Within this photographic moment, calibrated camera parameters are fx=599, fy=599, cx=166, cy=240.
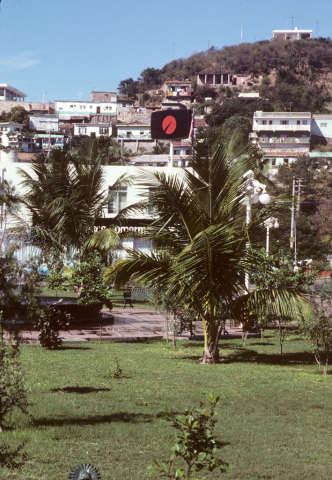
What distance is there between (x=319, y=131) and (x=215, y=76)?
49.2m

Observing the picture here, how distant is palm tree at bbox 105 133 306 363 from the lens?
36.3 feet

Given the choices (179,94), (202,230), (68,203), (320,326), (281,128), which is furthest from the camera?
(179,94)

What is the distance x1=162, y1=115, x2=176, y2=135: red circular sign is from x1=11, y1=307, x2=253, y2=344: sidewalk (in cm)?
2183

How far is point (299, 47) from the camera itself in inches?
6176

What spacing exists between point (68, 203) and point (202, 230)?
989 centimetres

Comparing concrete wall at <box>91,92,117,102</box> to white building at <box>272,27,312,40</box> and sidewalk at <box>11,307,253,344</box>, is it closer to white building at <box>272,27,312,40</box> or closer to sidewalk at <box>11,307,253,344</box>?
white building at <box>272,27,312,40</box>

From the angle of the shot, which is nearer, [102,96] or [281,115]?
[281,115]

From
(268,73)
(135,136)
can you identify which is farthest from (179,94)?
(135,136)

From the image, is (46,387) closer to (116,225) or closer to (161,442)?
(161,442)

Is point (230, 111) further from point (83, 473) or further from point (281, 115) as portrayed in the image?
point (83, 473)

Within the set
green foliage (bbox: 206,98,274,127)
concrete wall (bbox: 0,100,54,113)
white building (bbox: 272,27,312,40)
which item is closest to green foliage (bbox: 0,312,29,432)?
green foliage (bbox: 206,98,274,127)

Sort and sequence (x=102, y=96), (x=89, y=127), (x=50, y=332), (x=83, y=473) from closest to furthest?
1. (x=83, y=473)
2. (x=50, y=332)
3. (x=89, y=127)
4. (x=102, y=96)

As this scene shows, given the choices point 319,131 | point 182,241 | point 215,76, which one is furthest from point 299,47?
point 182,241

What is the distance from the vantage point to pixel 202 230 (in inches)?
451
